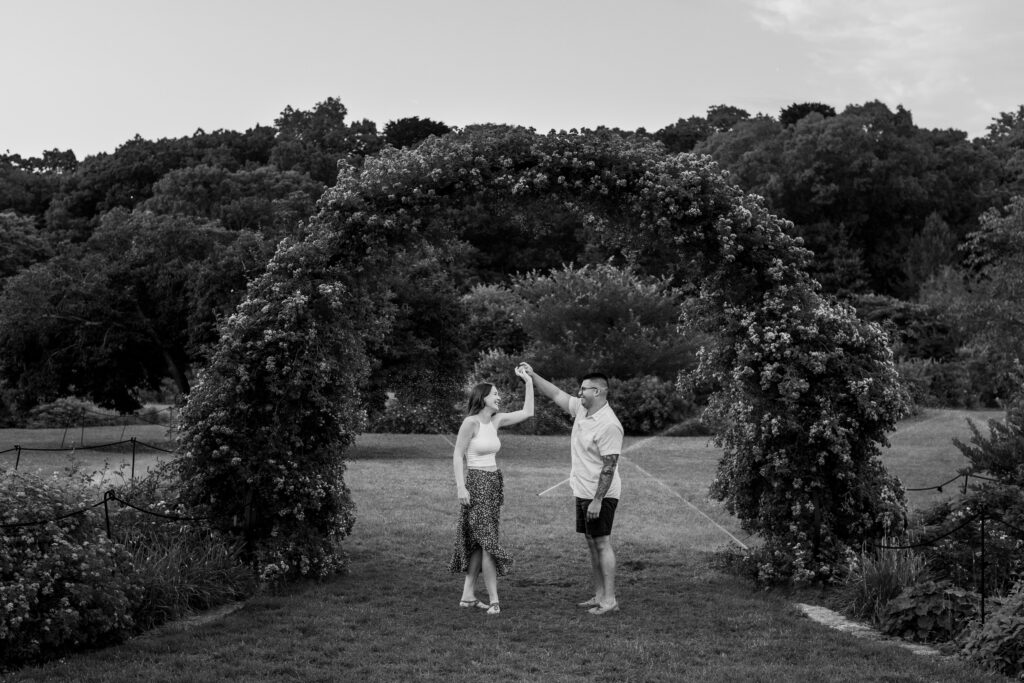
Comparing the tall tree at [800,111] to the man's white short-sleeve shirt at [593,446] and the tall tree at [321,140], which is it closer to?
the tall tree at [321,140]

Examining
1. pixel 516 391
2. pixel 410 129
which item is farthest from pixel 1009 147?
pixel 516 391

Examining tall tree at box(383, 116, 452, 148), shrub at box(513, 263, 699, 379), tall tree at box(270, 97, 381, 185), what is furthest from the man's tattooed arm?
tall tree at box(383, 116, 452, 148)

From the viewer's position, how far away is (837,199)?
1923 inches

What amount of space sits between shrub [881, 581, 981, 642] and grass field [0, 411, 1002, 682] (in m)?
0.35

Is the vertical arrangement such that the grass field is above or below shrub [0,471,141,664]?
below

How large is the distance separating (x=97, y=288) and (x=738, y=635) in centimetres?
1768

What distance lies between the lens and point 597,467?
26.3ft

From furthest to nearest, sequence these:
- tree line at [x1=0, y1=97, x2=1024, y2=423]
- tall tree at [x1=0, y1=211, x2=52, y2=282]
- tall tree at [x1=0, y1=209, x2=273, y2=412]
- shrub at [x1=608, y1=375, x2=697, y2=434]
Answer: tall tree at [x1=0, y1=211, x2=52, y2=282] < shrub at [x1=608, y1=375, x2=697, y2=434] < tall tree at [x1=0, y1=209, x2=273, y2=412] < tree line at [x1=0, y1=97, x2=1024, y2=423]

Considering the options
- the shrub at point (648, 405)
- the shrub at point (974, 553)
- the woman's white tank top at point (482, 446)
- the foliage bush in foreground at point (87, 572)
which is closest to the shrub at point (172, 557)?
→ the foliage bush in foreground at point (87, 572)

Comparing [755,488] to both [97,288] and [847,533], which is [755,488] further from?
[97,288]

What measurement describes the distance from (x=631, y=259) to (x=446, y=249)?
257 centimetres

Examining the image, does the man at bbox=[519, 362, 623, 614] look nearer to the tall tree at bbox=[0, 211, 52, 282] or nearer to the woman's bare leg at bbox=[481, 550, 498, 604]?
the woman's bare leg at bbox=[481, 550, 498, 604]

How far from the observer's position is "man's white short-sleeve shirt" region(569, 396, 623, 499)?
25.9 ft

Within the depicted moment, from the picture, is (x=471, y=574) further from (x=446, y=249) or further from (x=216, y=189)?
(x=216, y=189)
